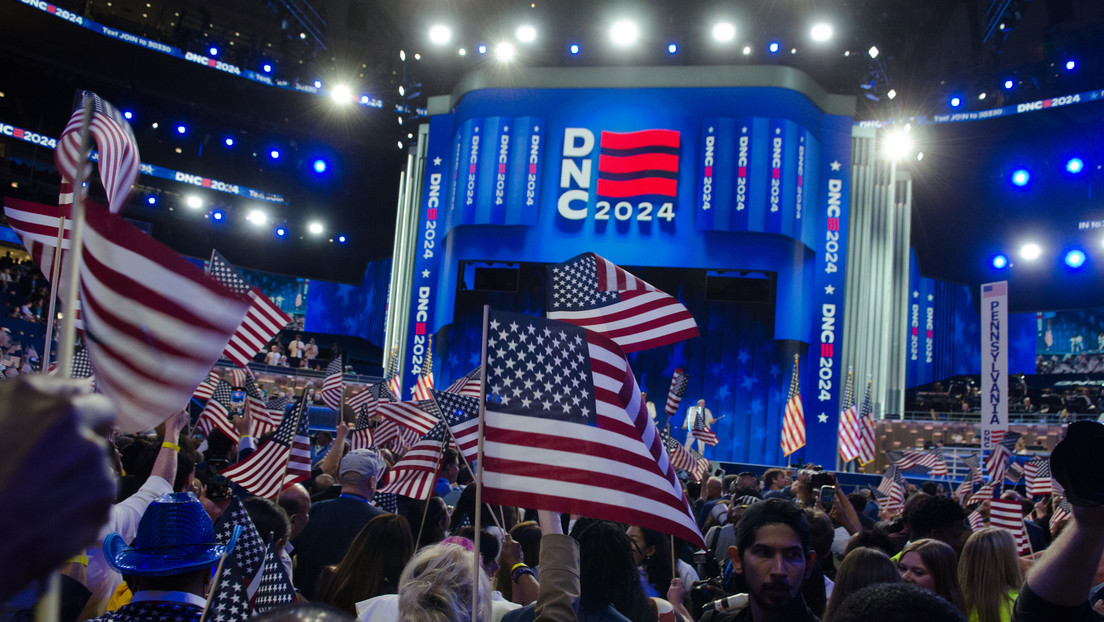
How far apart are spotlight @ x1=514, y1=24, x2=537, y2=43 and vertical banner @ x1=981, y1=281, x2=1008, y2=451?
20.7 metres

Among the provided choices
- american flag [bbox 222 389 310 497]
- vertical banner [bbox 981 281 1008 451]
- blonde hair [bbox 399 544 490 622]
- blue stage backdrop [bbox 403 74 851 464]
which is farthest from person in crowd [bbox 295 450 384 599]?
blue stage backdrop [bbox 403 74 851 464]

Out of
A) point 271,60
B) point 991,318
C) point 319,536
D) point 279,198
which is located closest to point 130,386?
point 319,536

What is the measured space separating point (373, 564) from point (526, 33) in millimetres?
26151

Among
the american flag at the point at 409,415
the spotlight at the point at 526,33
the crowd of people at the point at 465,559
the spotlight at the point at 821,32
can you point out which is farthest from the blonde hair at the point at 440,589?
the spotlight at the point at 526,33

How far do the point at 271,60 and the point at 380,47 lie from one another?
508cm

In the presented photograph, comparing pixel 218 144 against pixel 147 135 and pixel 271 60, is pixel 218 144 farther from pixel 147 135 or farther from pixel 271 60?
pixel 271 60

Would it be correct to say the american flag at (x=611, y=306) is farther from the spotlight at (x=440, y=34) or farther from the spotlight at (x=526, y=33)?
the spotlight at (x=440, y=34)

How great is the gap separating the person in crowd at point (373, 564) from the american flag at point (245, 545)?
0.86m

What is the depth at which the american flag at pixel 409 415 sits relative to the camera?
10414 millimetres

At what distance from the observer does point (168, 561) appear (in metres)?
2.95

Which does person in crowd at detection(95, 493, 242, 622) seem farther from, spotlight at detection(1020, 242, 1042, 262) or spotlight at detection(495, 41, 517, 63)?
spotlight at detection(1020, 242, 1042, 262)

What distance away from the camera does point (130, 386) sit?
2.42 meters

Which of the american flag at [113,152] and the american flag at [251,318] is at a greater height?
the american flag at [113,152]

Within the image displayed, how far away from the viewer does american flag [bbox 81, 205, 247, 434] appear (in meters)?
2.50
